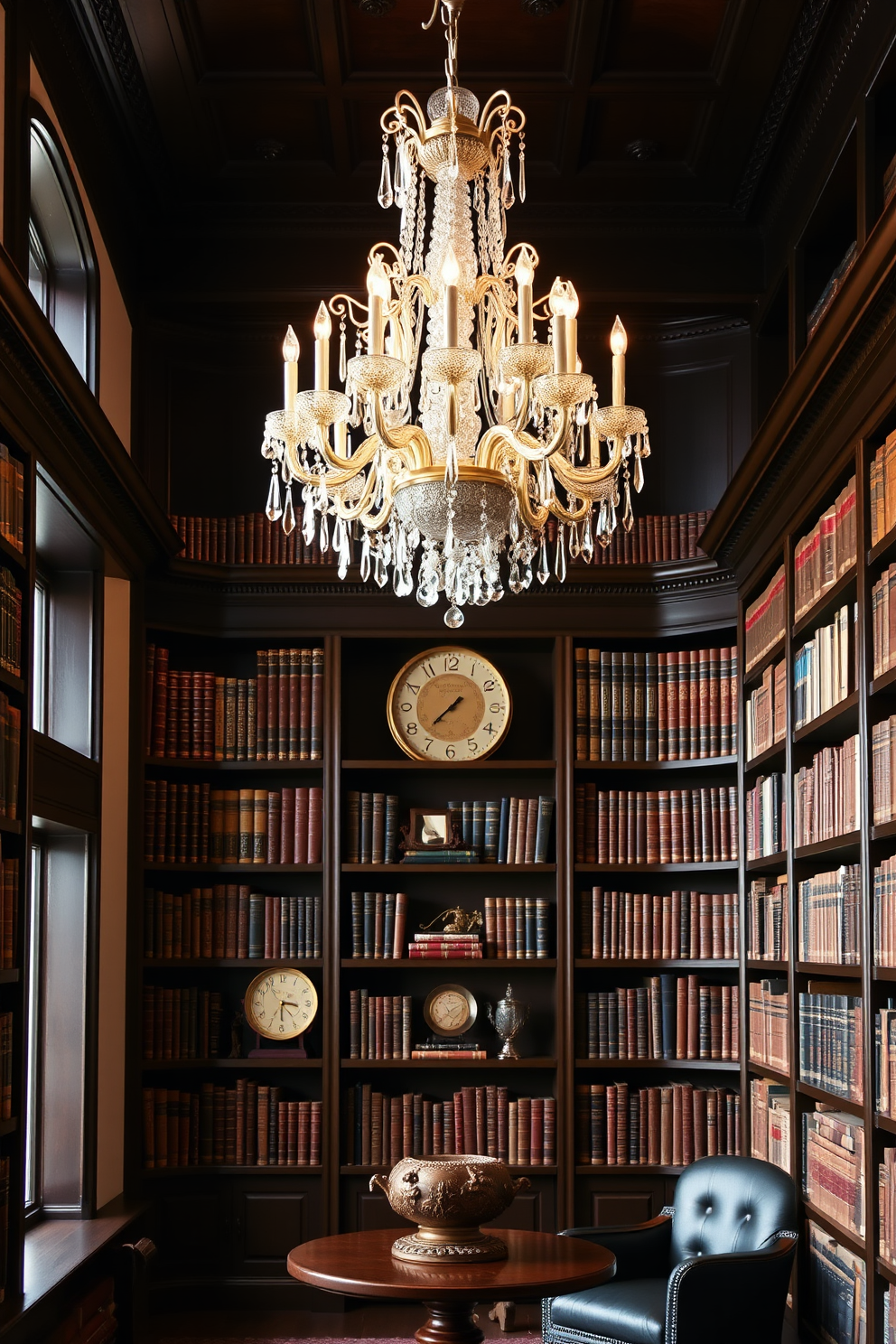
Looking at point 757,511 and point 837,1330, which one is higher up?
point 757,511

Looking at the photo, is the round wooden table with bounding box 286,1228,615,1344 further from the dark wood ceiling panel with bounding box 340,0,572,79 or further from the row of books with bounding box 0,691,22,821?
the dark wood ceiling panel with bounding box 340,0,572,79

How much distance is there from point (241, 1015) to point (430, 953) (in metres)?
0.90

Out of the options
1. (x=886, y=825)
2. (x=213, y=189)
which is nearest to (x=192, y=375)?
(x=213, y=189)

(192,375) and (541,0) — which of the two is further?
(192,375)

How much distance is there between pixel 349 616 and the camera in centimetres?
667

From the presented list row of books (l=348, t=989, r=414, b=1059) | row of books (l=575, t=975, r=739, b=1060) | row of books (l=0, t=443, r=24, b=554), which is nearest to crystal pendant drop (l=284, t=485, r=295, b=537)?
row of books (l=0, t=443, r=24, b=554)

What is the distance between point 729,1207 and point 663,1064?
137 cm

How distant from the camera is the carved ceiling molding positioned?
3867mm

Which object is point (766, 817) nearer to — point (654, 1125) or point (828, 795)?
point (828, 795)

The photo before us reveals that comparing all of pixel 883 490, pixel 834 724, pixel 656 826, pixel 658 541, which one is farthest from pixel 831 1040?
pixel 658 541

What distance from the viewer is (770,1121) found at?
5520mm

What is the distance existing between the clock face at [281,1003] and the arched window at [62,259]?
2.67 meters

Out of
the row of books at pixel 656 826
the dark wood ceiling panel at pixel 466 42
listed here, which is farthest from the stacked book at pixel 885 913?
the dark wood ceiling panel at pixel 466 42

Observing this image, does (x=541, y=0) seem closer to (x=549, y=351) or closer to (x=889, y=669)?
(x=549, y=351)
